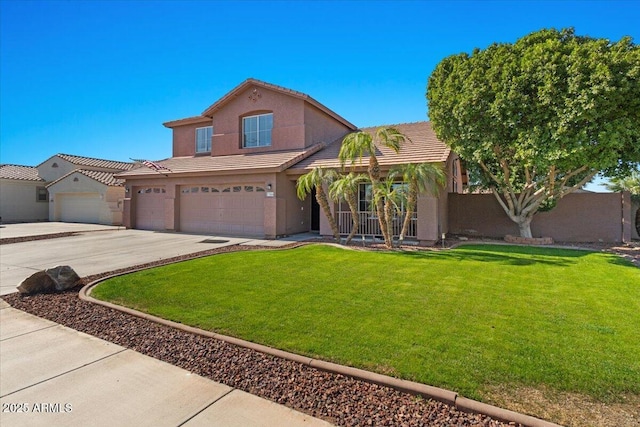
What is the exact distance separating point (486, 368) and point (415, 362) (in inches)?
30.7

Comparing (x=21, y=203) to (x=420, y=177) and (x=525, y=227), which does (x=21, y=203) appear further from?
(x=525, y=227)

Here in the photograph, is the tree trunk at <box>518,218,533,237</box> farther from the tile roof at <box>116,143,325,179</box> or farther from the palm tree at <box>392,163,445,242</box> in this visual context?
the tile roof at <box>116,143,325,179</box>

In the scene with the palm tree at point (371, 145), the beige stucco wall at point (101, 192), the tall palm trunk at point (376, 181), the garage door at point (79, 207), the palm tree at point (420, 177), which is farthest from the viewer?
the garage door at point (79, 207)

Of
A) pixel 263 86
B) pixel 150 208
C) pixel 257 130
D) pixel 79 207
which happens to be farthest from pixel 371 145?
pixel 79 207

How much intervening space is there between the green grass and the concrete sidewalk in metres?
1.02

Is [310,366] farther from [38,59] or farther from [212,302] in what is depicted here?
[38,59]

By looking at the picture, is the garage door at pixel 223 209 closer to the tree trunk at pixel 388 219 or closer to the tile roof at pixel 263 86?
the tile roof at pixel 263 86

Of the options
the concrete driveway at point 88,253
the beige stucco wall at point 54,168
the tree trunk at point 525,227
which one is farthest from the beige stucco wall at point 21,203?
the tree trunk at point 525,227

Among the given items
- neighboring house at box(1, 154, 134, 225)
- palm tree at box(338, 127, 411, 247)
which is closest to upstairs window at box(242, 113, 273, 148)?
palm tree at box(338, 127, 411, 247)

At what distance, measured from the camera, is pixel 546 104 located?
33.8 feet

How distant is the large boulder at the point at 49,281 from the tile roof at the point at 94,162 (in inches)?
1121

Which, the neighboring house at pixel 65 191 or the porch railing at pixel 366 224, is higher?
the neighboring house at pixel 65 191

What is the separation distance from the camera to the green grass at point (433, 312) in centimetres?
364

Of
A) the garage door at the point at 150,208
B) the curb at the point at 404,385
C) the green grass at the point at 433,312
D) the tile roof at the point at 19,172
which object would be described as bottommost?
the curb at the point at 404,385
